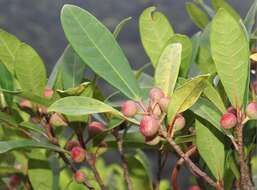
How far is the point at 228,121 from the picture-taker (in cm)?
65

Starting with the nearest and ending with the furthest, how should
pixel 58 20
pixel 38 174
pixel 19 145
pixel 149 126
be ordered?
pixel 149 126 → pixel 19 145 → pixel 38 174 → pixel 58 20

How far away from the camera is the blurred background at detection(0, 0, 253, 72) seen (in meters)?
3.64

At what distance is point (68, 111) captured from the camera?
2.11 ft

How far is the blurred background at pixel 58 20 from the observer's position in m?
3.64

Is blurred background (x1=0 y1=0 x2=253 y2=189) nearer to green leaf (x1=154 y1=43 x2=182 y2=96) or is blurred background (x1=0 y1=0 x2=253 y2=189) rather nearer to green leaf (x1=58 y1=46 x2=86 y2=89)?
green leaf (x1=58 y1=46 x2=86 y2=89)

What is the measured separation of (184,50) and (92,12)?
287 cm

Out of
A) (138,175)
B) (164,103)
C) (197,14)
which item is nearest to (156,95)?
(164,103)

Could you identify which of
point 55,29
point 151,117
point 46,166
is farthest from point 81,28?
point 55,29

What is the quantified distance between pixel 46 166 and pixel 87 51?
0.27 meters

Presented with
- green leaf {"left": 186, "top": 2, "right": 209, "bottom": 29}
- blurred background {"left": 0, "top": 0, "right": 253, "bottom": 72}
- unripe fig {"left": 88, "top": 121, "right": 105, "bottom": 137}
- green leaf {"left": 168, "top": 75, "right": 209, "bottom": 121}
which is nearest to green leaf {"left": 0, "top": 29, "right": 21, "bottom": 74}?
unripe fig {"left": 88, "top": 121, "right": 105, "bottom": 137}

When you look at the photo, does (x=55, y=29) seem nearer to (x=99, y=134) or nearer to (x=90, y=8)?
(x=90, y=8)

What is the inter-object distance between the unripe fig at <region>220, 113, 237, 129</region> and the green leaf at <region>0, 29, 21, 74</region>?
290 millimetres

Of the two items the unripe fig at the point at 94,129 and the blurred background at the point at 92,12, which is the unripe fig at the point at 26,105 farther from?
the blurred background at the point at 92,12

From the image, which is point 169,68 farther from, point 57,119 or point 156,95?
point 57,119
